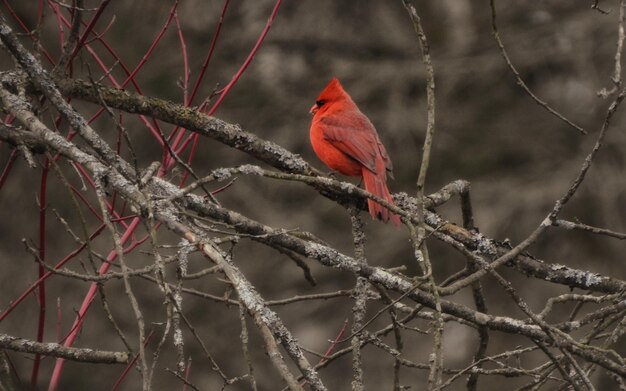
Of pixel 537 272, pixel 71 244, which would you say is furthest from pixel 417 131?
pixel 537 272

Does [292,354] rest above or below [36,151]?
below

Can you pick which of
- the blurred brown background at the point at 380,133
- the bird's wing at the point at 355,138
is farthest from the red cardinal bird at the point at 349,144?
A: the blurred brown background at the point at 380,133

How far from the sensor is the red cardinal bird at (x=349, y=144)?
5.04 metres

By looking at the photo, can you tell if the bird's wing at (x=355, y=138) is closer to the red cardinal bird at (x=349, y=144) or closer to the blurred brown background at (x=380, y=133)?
the red cardinal bird at (x=349, y=144)

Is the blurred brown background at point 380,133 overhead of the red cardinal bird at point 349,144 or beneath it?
overhead

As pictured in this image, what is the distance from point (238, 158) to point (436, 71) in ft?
6.86

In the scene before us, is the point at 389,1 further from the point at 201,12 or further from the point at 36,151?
the point at 36,151

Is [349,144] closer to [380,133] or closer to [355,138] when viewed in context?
[355,138]

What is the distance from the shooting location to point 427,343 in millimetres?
9945

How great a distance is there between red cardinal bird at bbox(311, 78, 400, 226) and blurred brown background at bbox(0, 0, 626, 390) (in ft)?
12.7

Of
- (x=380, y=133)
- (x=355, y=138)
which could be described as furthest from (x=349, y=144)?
(x=380, y=133)

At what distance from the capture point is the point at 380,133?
10.2 meters

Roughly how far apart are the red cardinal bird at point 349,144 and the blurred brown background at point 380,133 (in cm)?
387

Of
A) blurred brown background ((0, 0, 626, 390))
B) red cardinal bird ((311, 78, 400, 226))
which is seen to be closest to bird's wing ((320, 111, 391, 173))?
red cardinal bird ((311, 78, 400, 226))
